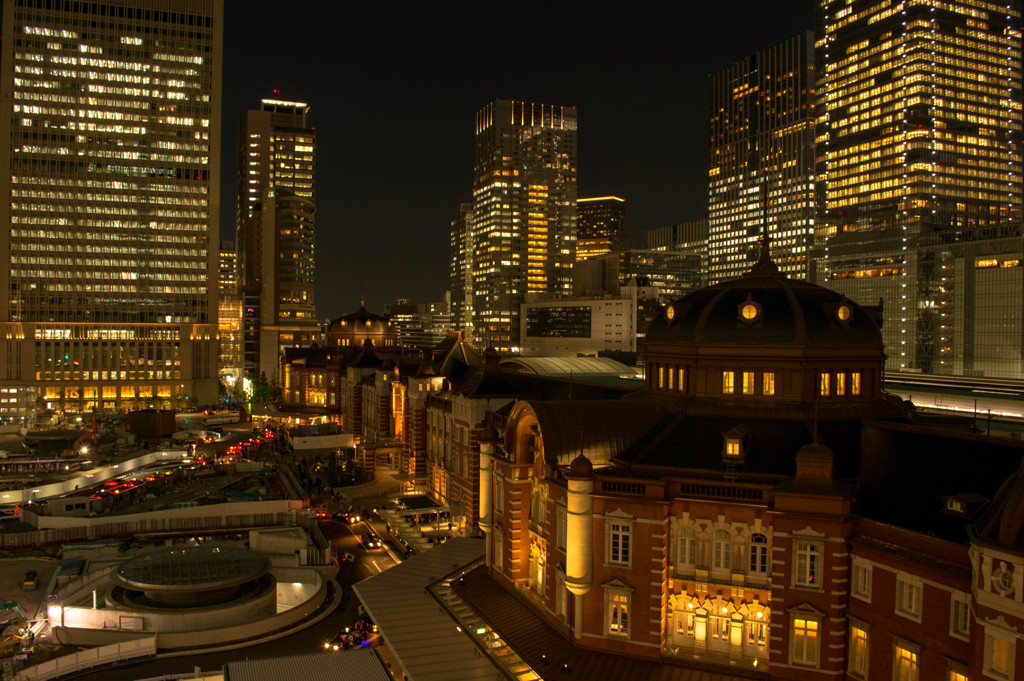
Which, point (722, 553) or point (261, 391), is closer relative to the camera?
point (722, 553)

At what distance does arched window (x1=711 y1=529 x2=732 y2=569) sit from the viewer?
113ft

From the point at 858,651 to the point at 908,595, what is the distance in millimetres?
3346

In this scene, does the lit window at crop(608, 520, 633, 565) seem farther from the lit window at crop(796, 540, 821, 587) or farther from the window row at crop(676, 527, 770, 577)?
the lit window at crop(796, 540, 821, 587)

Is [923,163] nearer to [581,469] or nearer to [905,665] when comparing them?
[581,469]

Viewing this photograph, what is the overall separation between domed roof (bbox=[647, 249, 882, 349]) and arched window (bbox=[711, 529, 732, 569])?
10.9 meters

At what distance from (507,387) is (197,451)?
57465mm

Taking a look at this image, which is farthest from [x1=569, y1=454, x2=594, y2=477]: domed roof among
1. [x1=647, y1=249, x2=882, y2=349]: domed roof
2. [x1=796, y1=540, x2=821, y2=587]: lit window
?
[x1=647, y1=249, x2=882, y2=349]: domed roof

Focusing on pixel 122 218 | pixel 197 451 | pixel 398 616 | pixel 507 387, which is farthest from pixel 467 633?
pixel 122 218

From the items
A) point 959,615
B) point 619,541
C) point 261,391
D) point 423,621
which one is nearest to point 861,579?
point 959,615

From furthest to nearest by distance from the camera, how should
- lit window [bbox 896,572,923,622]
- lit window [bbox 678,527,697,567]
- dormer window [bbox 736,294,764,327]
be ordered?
dormer window [bbox 736,294,764,327], lit window [bbox 678,527,697,567], lit window [bbox 896,572,923,622]

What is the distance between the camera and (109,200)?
522 ft

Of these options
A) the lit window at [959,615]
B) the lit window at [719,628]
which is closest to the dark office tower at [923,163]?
the lit window at [719,628]

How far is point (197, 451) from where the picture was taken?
10588cm

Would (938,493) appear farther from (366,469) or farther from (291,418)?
(291,418)
